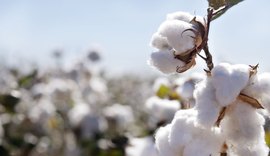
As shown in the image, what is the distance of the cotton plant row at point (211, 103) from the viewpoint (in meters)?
0.97

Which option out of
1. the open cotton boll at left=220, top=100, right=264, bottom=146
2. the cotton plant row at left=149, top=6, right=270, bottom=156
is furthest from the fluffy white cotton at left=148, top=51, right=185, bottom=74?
the open cotton boll at left=220, top=100, right=264, bottom=146

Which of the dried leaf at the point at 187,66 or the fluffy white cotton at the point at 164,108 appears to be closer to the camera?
the dried leaf at the point at 187,66

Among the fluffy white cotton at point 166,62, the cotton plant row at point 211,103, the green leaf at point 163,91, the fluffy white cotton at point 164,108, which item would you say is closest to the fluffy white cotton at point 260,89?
the cotton plant row at point 211,103

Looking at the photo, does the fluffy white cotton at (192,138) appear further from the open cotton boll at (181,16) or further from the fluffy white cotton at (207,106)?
the open cotton boll at (181,16)

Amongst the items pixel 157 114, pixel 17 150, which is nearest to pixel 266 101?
pixel 157 114

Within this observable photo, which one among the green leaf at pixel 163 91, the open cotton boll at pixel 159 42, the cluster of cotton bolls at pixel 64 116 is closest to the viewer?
the open cotton boll at pixel 159 42

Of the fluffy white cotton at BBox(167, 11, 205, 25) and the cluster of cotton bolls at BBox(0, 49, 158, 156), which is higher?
the fluffy white cotton at BBox(167, 11, 205, 25)

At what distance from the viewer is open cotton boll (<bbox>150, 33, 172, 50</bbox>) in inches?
41.7

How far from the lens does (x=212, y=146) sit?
1.00 m

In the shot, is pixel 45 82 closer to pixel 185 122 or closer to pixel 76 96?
pixel 76 96

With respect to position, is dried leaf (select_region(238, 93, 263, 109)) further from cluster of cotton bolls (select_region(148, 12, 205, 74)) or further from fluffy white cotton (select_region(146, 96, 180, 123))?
fluffy white cotton (select_region(146, 96, 180, 123))

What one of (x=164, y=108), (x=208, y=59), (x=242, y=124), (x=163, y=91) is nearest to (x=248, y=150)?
(x=242, y=124)

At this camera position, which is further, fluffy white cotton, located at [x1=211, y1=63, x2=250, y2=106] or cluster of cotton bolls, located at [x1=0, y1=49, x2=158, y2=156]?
cluster of cotton bolls, located at [x1=0, y1=49, x2=158, y2=156]

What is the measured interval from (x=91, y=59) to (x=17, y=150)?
1.26 metres
